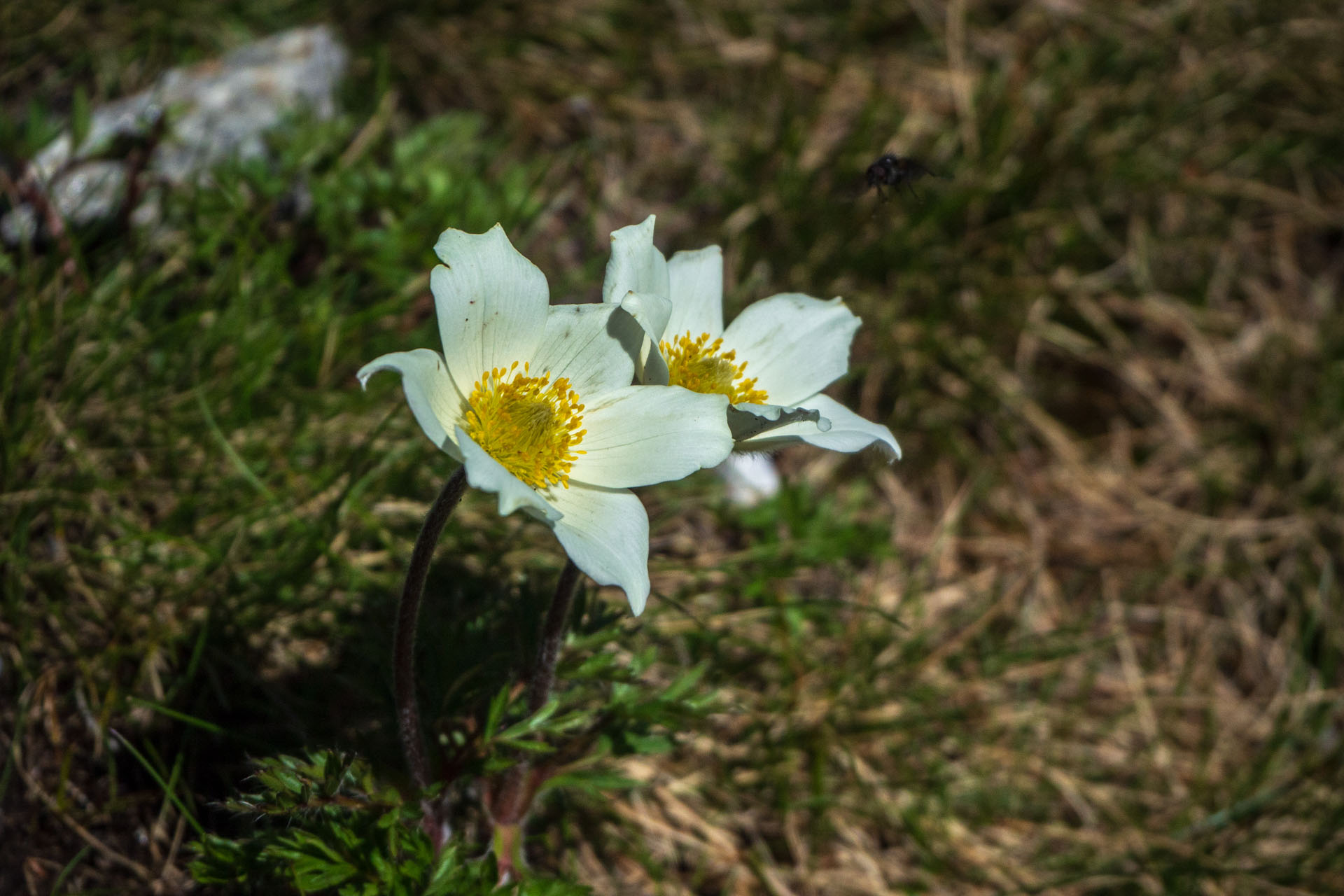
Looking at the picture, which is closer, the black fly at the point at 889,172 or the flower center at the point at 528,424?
the flower center at the point at 528,424

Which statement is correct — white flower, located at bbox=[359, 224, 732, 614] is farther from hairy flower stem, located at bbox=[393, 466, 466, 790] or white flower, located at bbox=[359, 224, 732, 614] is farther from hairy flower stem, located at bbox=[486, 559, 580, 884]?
hairy flower stem, located at bbox=[486, 559, 580, 884]

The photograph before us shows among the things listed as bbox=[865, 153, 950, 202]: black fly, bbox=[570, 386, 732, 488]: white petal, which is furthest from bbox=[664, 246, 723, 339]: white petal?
bbox=[865, 153, 950, 202]: black fly

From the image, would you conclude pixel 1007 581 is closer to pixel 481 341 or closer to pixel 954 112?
pixel 954 112

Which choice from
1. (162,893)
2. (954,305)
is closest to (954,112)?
(954,305)

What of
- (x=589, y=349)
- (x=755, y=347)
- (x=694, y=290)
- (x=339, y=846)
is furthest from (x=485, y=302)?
(x=339, y=846)

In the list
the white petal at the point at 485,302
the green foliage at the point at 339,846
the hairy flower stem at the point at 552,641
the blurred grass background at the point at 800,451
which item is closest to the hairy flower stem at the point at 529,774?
the hairy flower stem at the point at 552,641

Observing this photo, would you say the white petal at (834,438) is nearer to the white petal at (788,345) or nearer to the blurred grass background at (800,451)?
the white petal at (788,345)
